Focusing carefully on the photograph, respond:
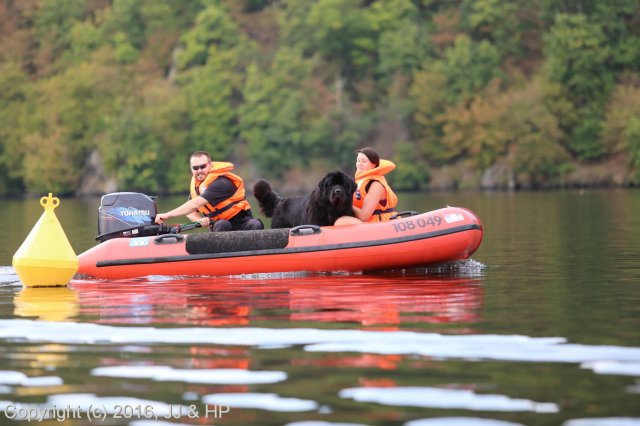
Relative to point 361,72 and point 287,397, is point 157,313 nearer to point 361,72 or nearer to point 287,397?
point 287,397

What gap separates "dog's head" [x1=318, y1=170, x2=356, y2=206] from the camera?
14258mm

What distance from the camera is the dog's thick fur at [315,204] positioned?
14.3 meters

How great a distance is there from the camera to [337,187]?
1423 centimetres

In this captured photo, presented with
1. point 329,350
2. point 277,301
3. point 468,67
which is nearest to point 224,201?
point 277,301

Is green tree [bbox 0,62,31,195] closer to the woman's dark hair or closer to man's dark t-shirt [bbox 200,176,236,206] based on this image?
man's dark t-shirt [bbox 200,176,236,206]

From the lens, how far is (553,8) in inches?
2753

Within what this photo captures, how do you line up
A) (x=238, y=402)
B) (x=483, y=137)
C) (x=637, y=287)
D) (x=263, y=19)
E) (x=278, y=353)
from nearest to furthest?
(x=238, y=402), (x=278, y=353), (x=637, y=287), (x=483, y=137), (x=263, y=19)

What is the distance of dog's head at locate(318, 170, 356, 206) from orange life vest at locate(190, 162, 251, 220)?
3.94 ft

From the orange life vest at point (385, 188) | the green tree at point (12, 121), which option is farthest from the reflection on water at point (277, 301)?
the green tree at point (12, 121)

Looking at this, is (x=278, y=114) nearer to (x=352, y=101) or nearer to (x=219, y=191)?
(x=352, y=101)

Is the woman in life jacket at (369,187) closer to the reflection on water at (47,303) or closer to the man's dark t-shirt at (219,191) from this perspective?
the man's dark t-shirt at (219,191)

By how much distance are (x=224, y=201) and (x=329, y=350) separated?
6.29m

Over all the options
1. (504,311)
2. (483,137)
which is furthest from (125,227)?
(483,137)

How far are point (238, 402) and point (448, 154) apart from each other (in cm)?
6092
